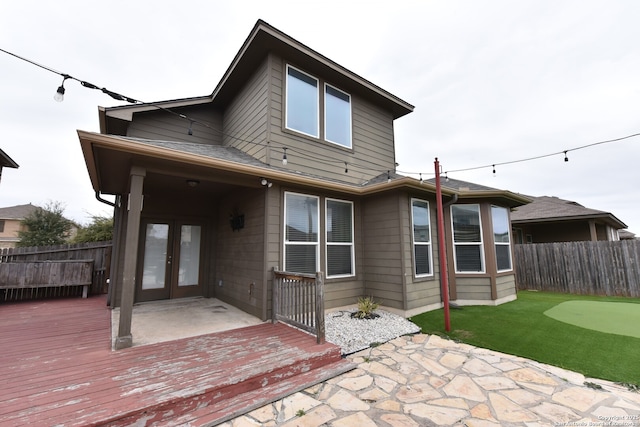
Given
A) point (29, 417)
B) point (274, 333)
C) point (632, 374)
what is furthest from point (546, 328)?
point (29, 417)

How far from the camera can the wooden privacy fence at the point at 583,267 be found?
770cm

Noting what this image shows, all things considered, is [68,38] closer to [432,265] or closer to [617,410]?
[432,265]

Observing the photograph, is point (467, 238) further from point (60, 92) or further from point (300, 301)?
point (60, 92)

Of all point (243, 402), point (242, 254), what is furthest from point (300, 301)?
point (243, 402)

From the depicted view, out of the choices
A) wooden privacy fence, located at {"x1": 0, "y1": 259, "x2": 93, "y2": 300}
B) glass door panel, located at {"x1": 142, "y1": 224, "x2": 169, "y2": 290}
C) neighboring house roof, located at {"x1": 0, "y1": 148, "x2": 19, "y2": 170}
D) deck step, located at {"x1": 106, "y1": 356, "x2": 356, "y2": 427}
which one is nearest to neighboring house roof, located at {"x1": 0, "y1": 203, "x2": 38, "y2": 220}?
neighboring house roof, located at {"x1": 0, "y1": 148, "x2": 19, "y2": 170}

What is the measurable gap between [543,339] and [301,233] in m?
4.26

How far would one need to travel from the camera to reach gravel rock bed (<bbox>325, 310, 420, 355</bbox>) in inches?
156

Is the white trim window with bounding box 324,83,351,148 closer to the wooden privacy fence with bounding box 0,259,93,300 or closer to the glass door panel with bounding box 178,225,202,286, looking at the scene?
the glass door panel with bounding box 178,225,202,286

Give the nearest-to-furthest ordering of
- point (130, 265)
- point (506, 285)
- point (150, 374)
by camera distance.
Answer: point (150, 374) → point (130, 265) → point (506, 285)

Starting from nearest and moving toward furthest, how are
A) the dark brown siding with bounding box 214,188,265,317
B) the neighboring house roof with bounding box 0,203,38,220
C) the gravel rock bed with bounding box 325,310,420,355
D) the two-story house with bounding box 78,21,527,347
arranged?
the gravel rock bed with bounding box 325,310,420,355 < the dark brown siding with bounding box 214,188,265,317 < the two-story house with bounding box 78,21,527,347 < the neighboring house roof with bounding box 0,203,38,220

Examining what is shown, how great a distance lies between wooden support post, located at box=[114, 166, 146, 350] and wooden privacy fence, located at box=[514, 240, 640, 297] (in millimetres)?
9842

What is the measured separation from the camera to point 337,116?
6.74 meters

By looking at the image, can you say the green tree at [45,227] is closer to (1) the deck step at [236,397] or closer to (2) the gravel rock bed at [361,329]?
(2) the gravel rock bed at [361,329]

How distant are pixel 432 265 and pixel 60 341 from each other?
6622 millimetres
